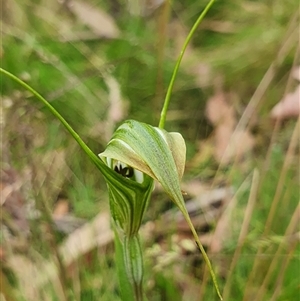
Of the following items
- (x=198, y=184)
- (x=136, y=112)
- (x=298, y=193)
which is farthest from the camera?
(x=136, y=112)

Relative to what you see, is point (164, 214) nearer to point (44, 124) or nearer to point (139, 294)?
point (44, 124)

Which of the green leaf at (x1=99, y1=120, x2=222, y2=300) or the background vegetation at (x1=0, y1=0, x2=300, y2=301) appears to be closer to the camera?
the green leaf at (x1=99, y1=120, x2=222, y2=300)

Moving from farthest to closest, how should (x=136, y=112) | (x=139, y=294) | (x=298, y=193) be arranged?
(x=136, y=112)
(x=298, y=193)
(x=139, y=294)

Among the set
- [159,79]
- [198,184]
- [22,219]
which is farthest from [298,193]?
[22,219]

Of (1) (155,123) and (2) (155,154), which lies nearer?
(2) (155,154)

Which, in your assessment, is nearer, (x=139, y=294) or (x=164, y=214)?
(x=139, y=294)

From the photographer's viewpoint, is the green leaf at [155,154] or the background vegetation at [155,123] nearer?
the green leaf at [155,154]

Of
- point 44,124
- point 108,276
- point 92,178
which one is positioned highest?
point 44,124

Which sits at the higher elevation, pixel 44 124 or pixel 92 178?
pixel 44 124
